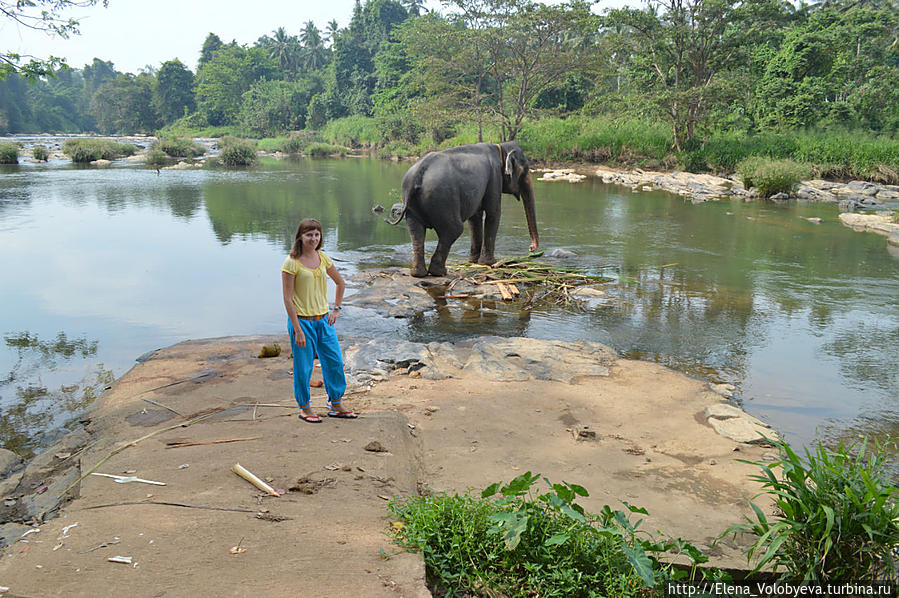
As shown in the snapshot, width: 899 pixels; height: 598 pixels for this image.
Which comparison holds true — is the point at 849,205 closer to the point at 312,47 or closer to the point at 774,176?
the point at 774,176

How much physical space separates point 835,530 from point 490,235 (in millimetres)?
7727

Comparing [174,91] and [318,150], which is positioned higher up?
[174,91]

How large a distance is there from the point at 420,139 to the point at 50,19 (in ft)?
124

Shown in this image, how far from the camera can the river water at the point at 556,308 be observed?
19.3 ft

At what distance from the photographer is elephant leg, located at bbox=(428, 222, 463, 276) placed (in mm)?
9078

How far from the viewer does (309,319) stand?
14.0 ft

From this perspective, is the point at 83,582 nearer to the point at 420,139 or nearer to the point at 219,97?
the point at 420,139

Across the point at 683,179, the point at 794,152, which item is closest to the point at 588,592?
the point at 683,179

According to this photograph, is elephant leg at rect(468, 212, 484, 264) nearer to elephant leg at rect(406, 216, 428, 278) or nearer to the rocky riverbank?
elephant leg at rect(406, 216, 428, 278)

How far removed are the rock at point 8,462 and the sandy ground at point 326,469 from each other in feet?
1.59

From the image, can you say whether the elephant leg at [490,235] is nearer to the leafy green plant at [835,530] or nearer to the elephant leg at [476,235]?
the elephant leg at [476,235]

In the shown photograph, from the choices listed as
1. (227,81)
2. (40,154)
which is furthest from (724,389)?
(227,81)

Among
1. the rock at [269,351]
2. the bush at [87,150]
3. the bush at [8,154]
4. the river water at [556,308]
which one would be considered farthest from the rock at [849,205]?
the bush at [8,154]

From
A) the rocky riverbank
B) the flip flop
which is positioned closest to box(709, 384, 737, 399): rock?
the rocky riverbank
